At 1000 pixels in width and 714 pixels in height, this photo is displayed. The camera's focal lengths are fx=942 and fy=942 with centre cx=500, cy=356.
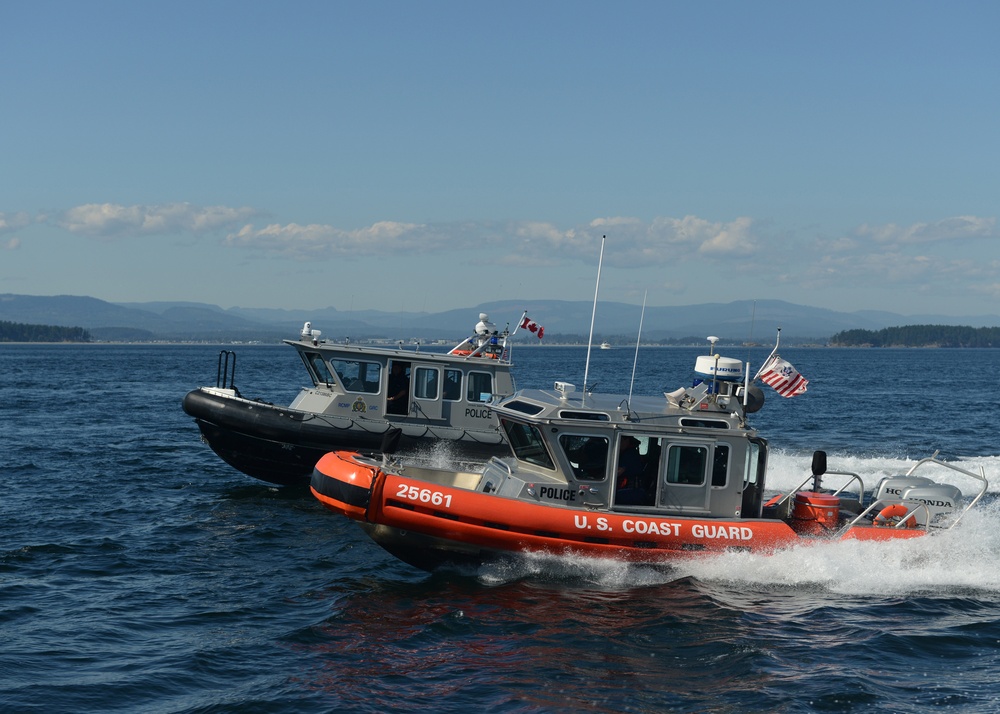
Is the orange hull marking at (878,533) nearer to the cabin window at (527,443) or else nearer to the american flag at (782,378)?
the american flag at (782,378)

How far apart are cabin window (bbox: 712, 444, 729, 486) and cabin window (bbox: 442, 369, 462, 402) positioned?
7779 millimetres

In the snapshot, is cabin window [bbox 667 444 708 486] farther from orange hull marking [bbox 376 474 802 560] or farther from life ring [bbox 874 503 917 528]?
life ring [bbox 874 503 917 528]

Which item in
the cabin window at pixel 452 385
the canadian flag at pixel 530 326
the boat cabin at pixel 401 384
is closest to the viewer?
the boat cabin at pixel 401 384

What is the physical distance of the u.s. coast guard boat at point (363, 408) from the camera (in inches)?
759

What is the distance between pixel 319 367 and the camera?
64.9 ft

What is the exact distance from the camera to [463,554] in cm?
1316

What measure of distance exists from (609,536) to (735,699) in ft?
11.0

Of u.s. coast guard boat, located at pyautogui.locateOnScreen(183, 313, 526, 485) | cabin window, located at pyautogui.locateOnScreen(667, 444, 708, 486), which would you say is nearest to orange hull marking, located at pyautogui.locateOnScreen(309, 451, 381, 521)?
cabin window, located at pyautogui.locateOnScreen(667, 444, 708, 486)

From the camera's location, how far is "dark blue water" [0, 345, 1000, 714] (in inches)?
388

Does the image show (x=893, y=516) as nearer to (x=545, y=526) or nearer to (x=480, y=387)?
(x=545, y=526)

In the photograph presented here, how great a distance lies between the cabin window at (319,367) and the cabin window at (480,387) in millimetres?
2933

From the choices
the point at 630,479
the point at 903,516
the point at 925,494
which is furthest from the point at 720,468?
the point at 925,494

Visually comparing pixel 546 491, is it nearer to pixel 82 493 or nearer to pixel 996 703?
pixel 996 703

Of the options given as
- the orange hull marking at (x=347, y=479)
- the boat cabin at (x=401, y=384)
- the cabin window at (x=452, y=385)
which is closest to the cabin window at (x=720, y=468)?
the orange hull marking at (x=347, y=479)
